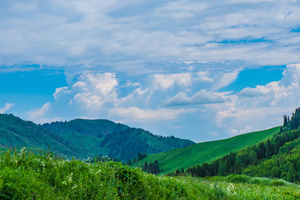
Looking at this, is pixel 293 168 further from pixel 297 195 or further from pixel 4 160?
pixel 4 160

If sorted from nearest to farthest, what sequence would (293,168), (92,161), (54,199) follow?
1. (54,199)
2. (92,161)
3. (293,168)

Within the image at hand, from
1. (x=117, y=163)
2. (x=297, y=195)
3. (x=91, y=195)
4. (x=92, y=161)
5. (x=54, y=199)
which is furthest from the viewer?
(x=297, y=195)

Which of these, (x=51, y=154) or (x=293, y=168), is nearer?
(x=51, y=154)

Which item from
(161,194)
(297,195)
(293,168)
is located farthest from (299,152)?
(161,194)

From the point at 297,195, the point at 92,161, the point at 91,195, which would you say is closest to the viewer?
the point at 91,195

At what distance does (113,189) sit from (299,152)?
695 feet

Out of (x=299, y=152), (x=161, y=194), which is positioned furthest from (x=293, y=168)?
(x=161, y=194)

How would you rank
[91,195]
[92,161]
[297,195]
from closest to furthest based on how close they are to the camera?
[91,195] < [92,161] < [297,195]

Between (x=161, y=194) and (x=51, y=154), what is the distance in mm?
5492

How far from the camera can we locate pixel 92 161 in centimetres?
1645

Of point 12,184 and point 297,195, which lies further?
point 297,195

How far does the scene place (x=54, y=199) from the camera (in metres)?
10.6

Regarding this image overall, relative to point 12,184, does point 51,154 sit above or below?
above

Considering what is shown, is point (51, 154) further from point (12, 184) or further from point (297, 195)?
point (297, 195)
